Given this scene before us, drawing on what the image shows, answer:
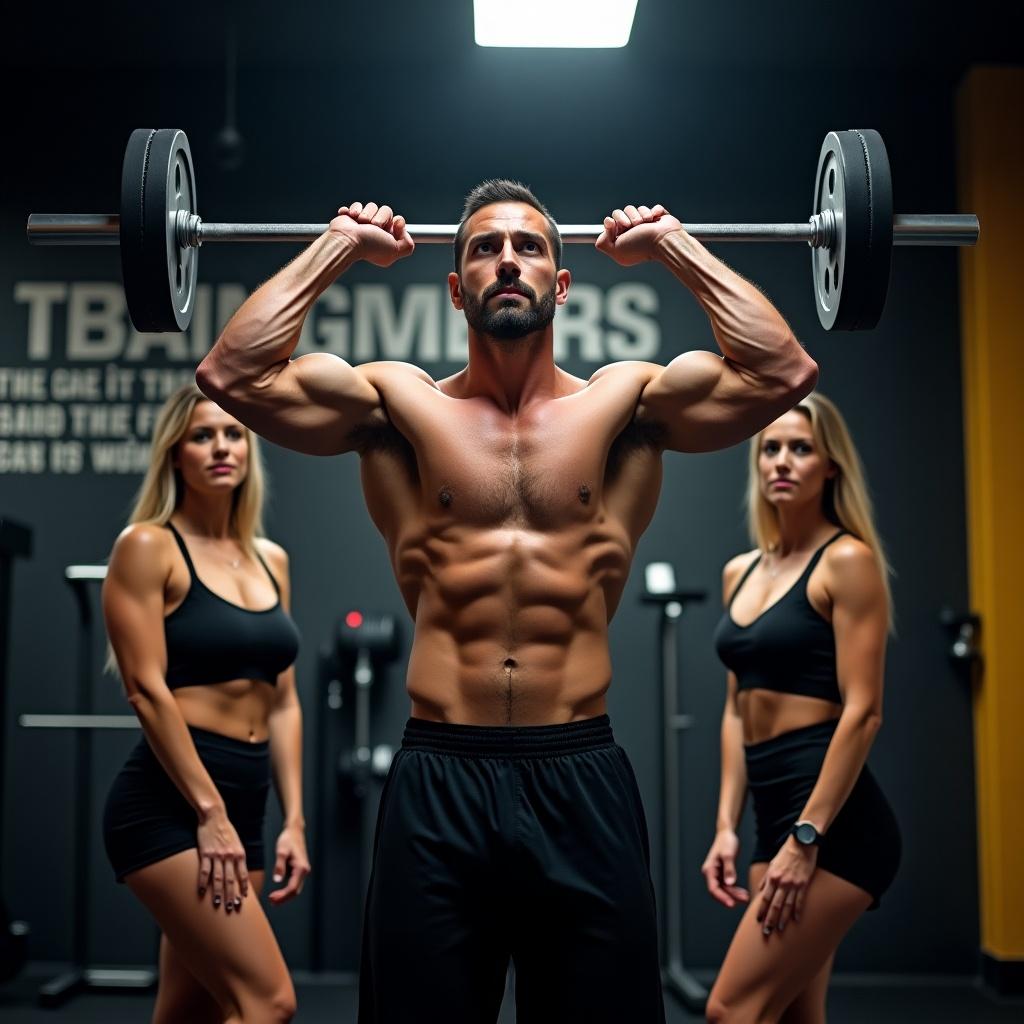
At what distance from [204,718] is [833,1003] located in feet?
8.41

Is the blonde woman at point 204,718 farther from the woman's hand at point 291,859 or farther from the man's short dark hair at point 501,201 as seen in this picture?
the man's short dark hair at point 501,201

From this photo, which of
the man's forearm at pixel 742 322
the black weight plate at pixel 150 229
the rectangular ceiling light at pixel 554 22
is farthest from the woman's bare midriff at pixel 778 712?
the rectangular ceiling light at pixel 554 22

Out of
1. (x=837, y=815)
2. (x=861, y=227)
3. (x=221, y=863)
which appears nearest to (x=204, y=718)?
(x=221, y=863)

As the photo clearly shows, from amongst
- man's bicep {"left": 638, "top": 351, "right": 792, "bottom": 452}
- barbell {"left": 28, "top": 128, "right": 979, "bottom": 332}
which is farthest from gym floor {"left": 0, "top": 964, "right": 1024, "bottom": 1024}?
barbell {"left": 28, "top": 128, "right": 979, "bottom": 332}

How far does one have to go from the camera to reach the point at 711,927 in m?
4.49

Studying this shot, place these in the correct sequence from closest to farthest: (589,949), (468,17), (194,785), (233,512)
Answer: (589,949), (194,785), (233,512), (468,17)

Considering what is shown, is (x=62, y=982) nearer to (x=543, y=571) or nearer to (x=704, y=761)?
(x=704, y=761)

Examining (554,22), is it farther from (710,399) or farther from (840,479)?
(710,399)

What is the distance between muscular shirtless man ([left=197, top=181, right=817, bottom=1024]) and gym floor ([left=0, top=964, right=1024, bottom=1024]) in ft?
7.18

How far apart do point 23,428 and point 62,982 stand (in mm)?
1955

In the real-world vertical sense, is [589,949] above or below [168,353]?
below

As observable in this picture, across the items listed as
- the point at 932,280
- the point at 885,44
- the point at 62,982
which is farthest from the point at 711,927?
the point at 885,44

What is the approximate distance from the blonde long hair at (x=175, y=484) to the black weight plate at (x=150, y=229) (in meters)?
0.61

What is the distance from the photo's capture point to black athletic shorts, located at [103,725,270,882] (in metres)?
2.48
